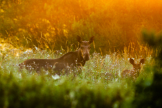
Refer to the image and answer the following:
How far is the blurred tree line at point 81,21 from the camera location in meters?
11.4

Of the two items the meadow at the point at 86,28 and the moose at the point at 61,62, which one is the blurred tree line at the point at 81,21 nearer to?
the meadow at the point at 86,28

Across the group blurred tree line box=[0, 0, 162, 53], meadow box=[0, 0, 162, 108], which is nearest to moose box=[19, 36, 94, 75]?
meadow box=[0, 0, 162, 108]

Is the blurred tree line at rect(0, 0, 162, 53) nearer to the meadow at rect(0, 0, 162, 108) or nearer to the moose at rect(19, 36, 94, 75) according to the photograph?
the meadow at rect(0, 0, 162, 108)

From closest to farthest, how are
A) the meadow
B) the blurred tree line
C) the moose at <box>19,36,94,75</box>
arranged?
the moose at <box>19,36,94,75</box> < the meadow < the blurred tree line

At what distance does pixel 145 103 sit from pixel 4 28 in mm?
11507

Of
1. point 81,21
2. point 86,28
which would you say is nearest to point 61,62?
point 86,28

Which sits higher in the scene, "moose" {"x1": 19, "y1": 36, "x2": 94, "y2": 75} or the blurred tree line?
the blurred tree line

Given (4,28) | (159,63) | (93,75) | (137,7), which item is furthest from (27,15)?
(159,63)

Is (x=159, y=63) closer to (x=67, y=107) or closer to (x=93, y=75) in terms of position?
(x=67, y=107)

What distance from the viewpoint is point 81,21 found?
1170 centimetres

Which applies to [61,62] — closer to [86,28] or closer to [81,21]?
[86,28]

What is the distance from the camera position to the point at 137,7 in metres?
11.5

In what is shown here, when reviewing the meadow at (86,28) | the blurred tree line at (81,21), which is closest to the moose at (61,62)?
the meadow at (86,28)

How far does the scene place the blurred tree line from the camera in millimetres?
11422
